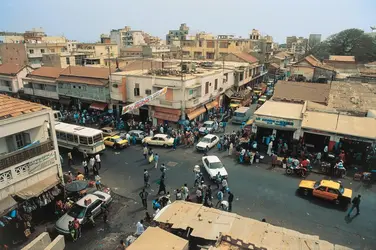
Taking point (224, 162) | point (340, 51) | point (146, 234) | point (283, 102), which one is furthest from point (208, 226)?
point (340, 51)

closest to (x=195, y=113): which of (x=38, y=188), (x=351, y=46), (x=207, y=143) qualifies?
(x=207, y=143)

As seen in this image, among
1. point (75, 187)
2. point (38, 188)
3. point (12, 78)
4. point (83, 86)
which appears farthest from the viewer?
point (12, 78)

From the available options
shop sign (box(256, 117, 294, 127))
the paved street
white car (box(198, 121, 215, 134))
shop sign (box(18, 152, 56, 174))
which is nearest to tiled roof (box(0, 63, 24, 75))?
the paved street

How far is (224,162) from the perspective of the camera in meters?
22.9

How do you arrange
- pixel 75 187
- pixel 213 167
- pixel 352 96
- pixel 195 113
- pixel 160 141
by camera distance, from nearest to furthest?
pixel 75 187 → pixel 213 167 → pixel 160 141 → pixel 352 96 → pixel 195 113

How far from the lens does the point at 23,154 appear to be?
14.5 m

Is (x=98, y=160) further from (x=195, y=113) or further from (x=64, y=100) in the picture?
(x=64, y=100)

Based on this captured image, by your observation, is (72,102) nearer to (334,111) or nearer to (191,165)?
(191,165)

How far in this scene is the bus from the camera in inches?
909

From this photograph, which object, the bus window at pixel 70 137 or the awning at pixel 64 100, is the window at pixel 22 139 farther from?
the awning at pixel 64 100

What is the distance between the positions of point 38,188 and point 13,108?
15.5 feet

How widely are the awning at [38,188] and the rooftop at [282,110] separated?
1795 cm

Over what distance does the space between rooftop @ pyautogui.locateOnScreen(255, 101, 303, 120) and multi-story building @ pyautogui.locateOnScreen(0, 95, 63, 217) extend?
17847mm

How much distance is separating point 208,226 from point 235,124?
23.8m
